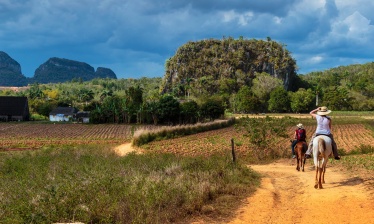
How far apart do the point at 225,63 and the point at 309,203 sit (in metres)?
150

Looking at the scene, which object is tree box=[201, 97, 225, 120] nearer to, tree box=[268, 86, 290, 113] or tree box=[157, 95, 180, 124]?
tree box=[157, 95, 180, 124]

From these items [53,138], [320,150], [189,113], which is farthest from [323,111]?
[189,113]

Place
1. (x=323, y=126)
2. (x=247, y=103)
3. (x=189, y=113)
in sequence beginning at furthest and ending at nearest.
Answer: (x=247, y=103) → (x=189, y=113) → (x=323, y=126)

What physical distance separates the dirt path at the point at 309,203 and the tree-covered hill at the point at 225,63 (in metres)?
128

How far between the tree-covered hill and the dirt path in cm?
12807

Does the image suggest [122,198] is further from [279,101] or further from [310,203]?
[279,101]

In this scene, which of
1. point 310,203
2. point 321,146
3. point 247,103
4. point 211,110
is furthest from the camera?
point 247,103

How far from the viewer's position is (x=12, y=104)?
273ft

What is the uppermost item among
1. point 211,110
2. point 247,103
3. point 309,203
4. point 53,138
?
point 247,103

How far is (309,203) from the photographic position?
8914 mm

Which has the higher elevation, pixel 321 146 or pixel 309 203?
pixel 321 146

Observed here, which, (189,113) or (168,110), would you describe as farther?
(189,113)

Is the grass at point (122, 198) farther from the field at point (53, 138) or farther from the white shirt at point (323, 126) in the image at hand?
the field at point (53, 138)

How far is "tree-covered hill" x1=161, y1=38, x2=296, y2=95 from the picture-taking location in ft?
483
